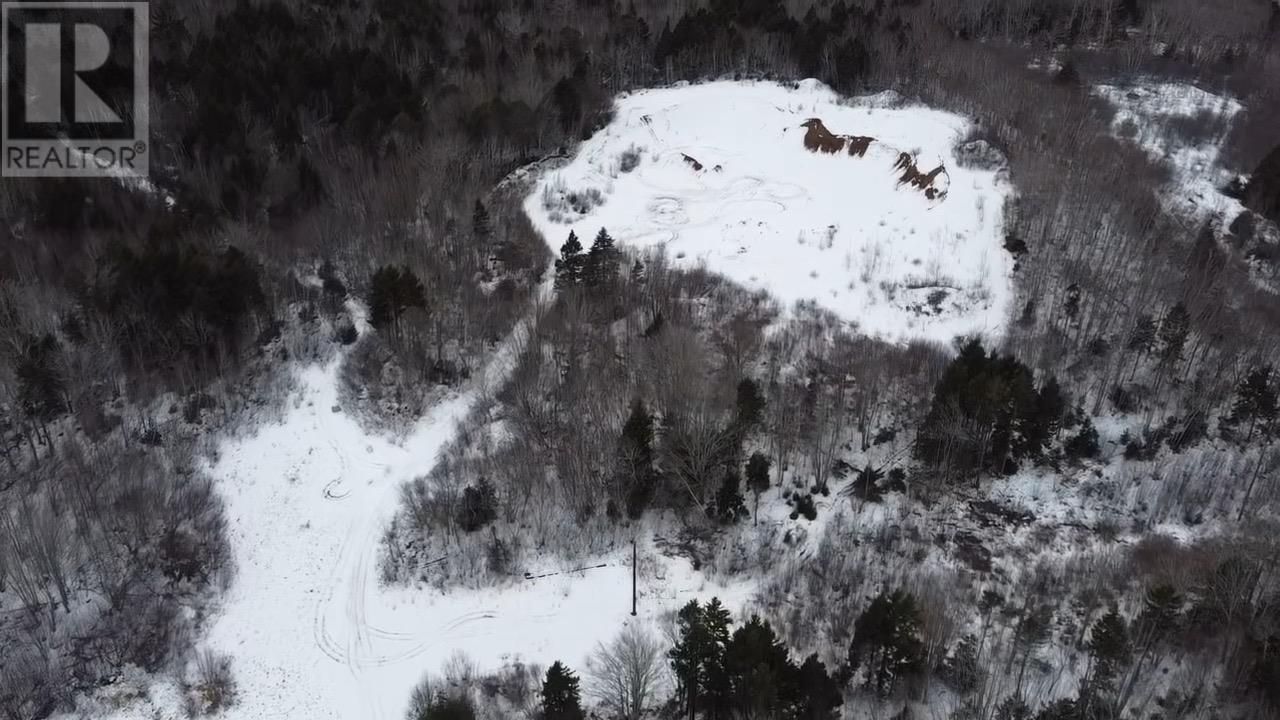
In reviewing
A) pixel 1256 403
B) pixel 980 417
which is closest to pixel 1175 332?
pixel 1256 403

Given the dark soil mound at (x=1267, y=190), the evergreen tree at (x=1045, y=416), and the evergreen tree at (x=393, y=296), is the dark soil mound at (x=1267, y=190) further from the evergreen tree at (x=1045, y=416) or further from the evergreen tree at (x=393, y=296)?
the evergreen tree at (x=393, y=296)

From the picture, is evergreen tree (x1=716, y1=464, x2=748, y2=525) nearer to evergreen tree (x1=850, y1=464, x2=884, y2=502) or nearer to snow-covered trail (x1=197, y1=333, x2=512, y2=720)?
evergreen tree (x1=850, y1=464, x2=884, y2=502)

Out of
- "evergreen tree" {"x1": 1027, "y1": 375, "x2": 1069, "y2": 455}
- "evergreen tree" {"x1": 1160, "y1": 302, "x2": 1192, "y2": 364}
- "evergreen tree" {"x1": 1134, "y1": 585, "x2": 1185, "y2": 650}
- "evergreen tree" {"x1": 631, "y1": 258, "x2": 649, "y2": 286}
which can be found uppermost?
"evergreen tree" {"x1": 1160, "y1": 302, "x2": 1192, "y2": 364}

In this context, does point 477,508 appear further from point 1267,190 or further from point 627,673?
point 1267,190

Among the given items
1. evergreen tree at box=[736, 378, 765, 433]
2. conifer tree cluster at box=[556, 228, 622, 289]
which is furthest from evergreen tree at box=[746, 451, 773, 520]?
conifer tree cluster at box=[556, 228, 622, 289]

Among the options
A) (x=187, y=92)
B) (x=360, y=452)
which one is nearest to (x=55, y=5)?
(x=187, y=92)

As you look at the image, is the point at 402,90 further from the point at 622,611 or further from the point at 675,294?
the point at 622,611

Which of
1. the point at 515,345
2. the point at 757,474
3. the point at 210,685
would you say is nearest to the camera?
the point at 210,685
